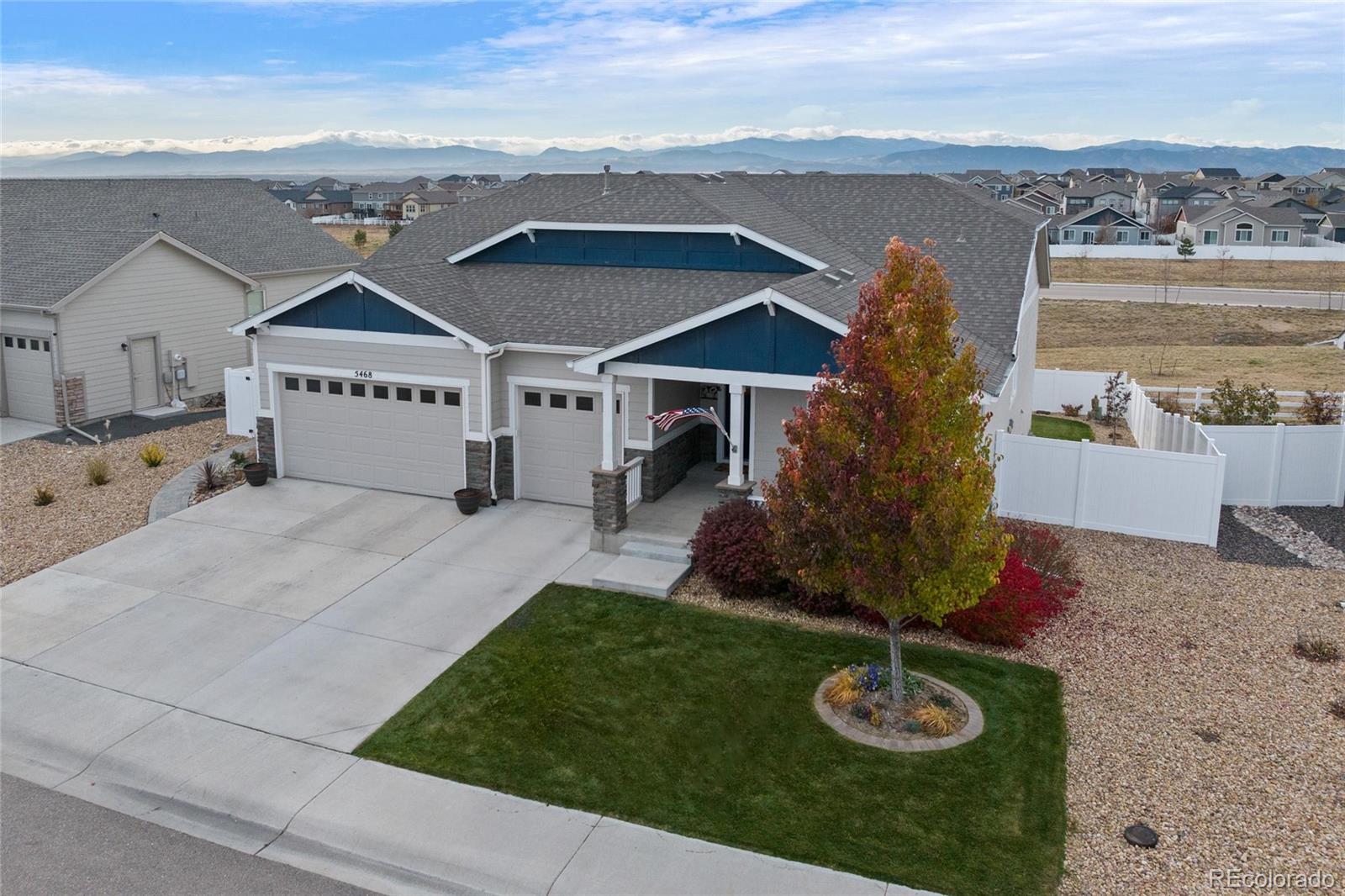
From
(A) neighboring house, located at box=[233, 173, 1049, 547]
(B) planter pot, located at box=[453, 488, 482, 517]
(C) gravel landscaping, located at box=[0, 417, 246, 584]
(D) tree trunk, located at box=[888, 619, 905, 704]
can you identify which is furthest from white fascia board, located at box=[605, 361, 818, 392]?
(C) gravel landscaping, located at box=[0, 417, 246, 584]

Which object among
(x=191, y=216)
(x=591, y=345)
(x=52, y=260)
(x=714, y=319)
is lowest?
(x=591, y=345)

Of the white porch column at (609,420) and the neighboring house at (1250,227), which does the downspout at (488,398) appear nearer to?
Answer: the white porch column at (609,420)

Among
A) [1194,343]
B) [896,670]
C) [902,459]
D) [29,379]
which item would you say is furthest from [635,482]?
[1194,343]

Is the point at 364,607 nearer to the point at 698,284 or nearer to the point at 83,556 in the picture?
the point at 83,556

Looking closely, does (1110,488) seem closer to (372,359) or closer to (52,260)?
(372,359)

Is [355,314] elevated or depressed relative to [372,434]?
elevated

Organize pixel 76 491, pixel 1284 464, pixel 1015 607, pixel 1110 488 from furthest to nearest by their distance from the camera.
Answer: pixel 76 491 → pixel 1284 464 → pixel 1110 488 → pixel 1015 607

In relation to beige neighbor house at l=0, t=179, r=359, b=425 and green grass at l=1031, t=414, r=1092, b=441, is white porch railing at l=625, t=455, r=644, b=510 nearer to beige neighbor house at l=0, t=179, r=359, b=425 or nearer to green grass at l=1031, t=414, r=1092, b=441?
green grass at l=1031, t=414, r=1092, b=441
